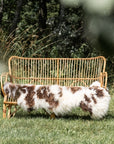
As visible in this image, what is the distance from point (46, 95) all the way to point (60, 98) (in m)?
0.15

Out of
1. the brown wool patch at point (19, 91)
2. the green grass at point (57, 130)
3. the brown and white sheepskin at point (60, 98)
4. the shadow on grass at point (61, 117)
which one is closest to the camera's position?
the green grass at point (57, 130)

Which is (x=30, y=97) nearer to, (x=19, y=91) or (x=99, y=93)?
(x=19, y=91)

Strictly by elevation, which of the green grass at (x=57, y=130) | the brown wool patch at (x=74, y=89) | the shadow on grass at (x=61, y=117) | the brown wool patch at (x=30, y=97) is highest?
the brown wool patch at (x=74, y=89)

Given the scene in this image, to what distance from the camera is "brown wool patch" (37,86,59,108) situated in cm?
247

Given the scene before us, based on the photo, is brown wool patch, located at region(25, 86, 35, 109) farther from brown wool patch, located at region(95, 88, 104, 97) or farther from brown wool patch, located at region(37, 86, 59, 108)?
brown wool patch, located at region(95, 88, 104, 97)

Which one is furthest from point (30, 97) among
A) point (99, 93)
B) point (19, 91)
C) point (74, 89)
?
point (99, 93)

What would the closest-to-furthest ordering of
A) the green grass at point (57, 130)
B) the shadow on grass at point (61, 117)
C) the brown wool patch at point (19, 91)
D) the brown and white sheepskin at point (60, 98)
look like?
the green grass at point (57, 130) → the brown and white sheepskin at point (60, 98) → the brown wool patch at point (19, 91) → the shadow on grass at point (61, 117)

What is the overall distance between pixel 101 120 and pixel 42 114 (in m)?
0.73

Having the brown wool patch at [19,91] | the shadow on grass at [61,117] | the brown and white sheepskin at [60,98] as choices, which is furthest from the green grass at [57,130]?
the brown wool patch at [19,91]

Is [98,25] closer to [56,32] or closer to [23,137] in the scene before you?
[23,137]

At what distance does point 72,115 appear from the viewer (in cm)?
293

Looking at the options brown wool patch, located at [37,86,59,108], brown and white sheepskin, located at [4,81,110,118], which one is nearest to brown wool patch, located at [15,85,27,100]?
brown and white sheepskin, located at [4,81,110,118]

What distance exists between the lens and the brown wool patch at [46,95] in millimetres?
2468

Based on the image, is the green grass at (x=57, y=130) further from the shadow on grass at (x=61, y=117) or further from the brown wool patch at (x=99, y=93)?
the brown wool patch at (x=99, y=93)
